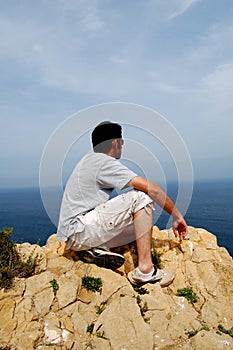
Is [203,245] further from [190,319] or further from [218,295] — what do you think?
[190,319]

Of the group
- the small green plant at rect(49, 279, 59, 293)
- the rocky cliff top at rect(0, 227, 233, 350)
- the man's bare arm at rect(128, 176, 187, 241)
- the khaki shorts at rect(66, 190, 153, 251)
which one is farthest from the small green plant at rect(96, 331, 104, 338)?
the man's bare arm at rect(128, 176, 187, 241)

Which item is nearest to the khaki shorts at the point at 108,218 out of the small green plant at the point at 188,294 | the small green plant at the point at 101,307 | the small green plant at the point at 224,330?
the small green plant at the point at 101,307

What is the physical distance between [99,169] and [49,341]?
3.42 m

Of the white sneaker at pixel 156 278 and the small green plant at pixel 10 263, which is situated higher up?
the small green plant at pixel 10 263

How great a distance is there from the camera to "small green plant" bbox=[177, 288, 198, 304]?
22.5ft

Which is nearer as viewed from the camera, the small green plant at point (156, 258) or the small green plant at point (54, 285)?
the small green plant at point (54, 285)

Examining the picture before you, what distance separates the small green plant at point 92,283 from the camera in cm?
652

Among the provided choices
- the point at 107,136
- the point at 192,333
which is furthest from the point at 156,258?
the point at 107,136

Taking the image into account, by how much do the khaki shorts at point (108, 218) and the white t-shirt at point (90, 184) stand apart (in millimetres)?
177

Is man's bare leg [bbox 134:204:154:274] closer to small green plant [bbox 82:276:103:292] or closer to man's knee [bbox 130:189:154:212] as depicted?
man's knee [bbox 130:189:154:212]

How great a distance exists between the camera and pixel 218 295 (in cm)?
718

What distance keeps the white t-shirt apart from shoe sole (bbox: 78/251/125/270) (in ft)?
2.94

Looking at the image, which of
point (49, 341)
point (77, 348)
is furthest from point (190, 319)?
point (49, 341)

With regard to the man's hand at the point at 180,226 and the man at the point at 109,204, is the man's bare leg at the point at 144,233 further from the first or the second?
the man's hand at the point at 180,226
